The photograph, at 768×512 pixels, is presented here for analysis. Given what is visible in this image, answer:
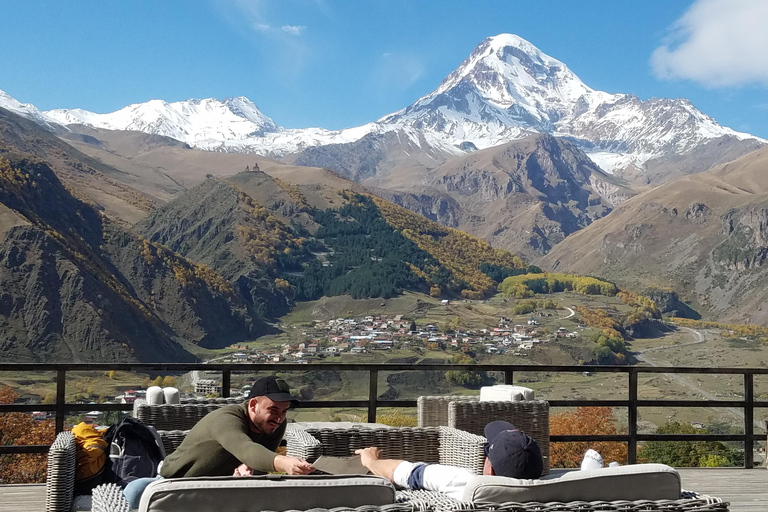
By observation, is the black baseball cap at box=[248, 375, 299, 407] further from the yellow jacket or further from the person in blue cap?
the yellow jacket

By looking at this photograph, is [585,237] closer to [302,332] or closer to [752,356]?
[752,356]

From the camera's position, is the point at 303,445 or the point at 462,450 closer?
the point at 303,445

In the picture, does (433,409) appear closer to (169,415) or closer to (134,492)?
(169,415)

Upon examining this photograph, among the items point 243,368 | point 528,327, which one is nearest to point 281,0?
point 528,327

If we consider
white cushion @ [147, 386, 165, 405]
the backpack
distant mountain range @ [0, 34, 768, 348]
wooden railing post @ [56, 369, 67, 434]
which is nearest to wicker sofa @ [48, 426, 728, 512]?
the backpack


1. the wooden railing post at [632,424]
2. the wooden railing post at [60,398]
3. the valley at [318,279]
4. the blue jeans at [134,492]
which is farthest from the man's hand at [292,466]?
the valley at [318,279]

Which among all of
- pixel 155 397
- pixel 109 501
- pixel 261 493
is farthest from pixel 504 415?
pixel 261 493

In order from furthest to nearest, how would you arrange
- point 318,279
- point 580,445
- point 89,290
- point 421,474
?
point 318,279 < point 89,290 < point 580,445 < point 421,474
